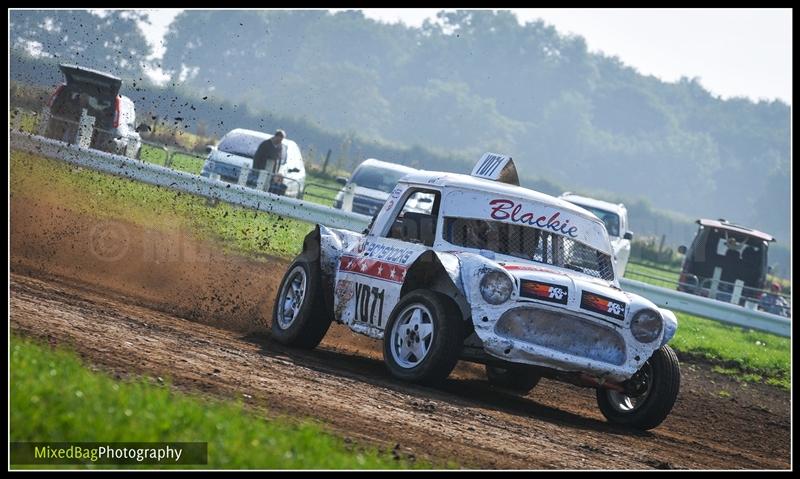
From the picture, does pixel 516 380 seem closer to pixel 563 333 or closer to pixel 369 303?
pixel 369 303

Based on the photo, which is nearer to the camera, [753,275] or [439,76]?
[753,275]

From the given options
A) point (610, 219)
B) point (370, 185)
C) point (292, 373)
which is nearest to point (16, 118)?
point (370, 185)

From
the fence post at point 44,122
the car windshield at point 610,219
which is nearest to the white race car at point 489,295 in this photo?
the fence post at point 44,122

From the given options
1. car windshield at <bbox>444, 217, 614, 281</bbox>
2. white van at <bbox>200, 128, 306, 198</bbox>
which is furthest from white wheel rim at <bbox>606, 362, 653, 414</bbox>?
white van at <bbox>200, 128, 306, 198</bbox>

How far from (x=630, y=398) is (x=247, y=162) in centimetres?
1745

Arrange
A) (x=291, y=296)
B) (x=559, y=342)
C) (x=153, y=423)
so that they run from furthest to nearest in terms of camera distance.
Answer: (x=291, y=296), (x=559, y=342), (x=153, y=423)

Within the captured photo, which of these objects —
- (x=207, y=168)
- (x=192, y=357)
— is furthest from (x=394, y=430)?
(x=207, y=168)

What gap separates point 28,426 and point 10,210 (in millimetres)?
10891

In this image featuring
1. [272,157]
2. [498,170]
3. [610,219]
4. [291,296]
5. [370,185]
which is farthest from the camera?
[610,219]

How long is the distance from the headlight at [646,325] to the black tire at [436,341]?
4.45 feet

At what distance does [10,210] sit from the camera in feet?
52.8

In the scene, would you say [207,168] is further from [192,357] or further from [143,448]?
[143,448]

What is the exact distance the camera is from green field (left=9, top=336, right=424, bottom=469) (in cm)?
570

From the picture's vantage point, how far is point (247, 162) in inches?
1070
